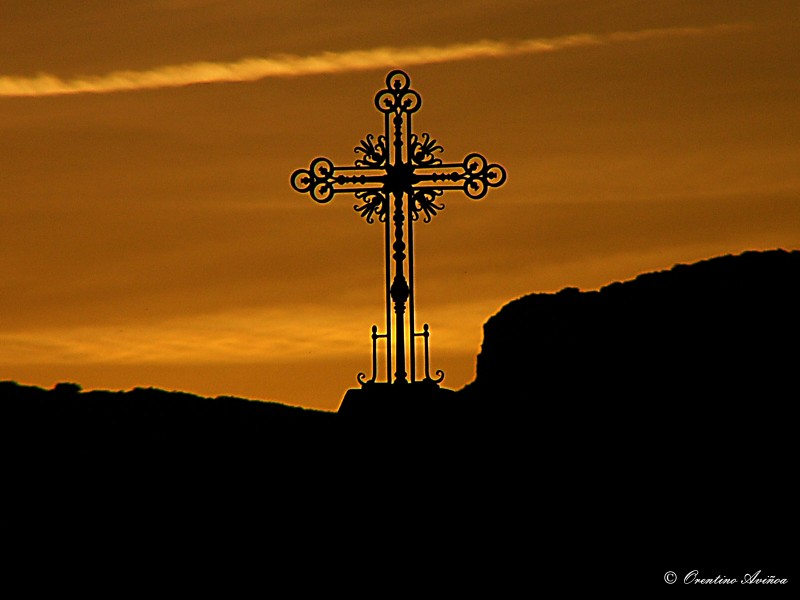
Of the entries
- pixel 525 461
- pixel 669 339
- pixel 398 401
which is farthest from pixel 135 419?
pixel 669 339

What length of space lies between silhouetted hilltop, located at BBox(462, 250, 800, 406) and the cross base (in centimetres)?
79

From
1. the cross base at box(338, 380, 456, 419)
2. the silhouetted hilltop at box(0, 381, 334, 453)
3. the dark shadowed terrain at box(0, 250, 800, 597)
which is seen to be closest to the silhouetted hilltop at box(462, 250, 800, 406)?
the dark shadowed terrain at box(0, 250, 800, 597)

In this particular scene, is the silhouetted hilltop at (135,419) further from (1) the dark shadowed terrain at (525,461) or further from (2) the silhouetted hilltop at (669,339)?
(2) the silhouetted hilltop at (669,339)

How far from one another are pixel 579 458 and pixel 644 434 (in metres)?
0.60

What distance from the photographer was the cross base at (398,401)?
1606 centimetres

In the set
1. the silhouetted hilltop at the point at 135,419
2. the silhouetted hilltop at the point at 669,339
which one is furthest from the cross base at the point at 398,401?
the silhouetted hilltop at the point at 669,339

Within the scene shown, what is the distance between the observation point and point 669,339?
48.3 feet

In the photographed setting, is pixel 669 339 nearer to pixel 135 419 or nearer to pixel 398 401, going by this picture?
pixel 398 401

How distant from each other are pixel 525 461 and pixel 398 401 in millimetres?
1748

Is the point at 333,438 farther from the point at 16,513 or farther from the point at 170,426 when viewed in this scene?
the point at 16,513

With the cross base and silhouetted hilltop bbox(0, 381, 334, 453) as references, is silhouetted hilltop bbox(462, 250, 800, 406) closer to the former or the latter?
the cross base

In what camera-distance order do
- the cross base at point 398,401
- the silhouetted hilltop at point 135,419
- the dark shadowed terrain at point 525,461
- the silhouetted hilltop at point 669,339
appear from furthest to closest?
the silhouetted hilltop at point 135,419 → the cross base at point 398,401 → the silhouetted hilltop at point 669,339 → the dark shadowed terrain at point 525,461

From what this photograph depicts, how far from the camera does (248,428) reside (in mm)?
17047

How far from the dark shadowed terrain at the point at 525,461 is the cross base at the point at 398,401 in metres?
0.09
